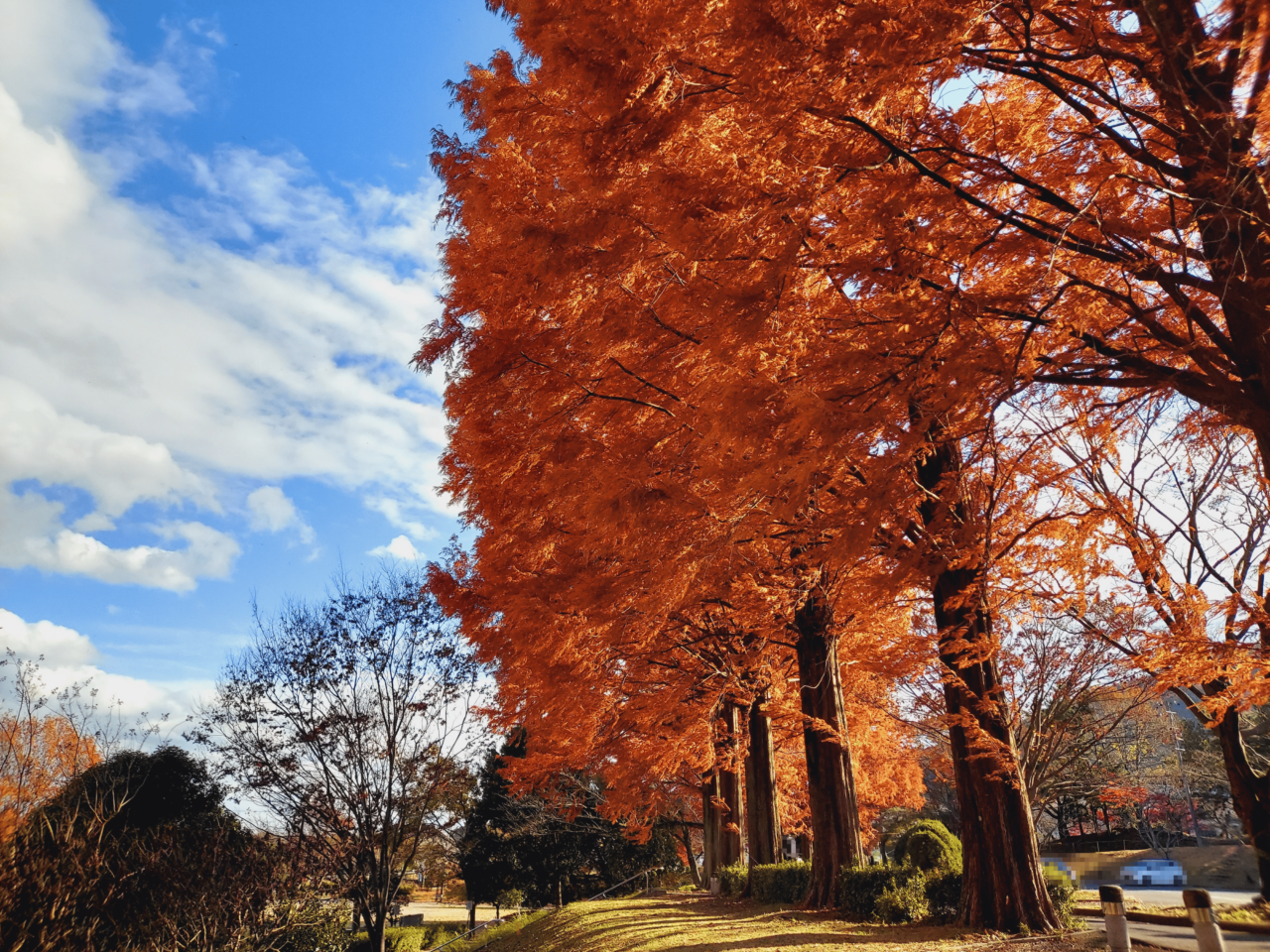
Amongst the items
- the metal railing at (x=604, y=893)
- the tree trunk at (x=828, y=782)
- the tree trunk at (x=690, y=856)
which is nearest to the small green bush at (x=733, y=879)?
the tree trunk at (x=828, y=782)

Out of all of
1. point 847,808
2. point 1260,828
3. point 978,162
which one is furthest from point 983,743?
point 1260,828

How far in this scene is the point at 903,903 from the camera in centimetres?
892

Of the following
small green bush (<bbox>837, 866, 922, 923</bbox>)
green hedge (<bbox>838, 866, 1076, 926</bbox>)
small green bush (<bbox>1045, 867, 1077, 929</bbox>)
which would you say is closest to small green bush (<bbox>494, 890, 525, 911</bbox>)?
small green bush (<bbox>837, 866, 922, 923</bbox>)

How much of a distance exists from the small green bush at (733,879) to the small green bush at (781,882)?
5.63 feet

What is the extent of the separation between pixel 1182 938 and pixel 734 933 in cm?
465

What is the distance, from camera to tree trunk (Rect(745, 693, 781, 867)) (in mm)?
14344

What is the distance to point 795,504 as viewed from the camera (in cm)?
375

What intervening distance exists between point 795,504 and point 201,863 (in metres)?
10.2

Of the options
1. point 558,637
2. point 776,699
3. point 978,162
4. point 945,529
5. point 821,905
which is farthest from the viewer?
point 776,699

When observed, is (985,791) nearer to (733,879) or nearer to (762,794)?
(762,794)

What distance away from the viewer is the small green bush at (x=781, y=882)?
1236 cm

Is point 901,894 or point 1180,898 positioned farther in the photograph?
point 1180,898

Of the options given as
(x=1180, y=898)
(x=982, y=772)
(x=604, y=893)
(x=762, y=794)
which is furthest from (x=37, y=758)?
(x=1180, y=898)

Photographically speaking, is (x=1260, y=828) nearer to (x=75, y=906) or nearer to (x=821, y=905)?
(x=821, y=905)
